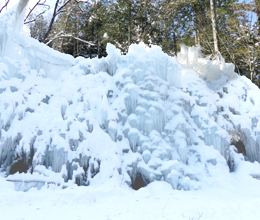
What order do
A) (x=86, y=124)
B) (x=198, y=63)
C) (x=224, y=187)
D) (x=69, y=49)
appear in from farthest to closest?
(x=69, y=49) → (x=198, y=63) → (x=86, y=124) → (x=224, y=187)

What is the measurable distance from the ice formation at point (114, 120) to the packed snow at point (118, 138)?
2 cm

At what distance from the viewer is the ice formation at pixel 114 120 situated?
12.4 feet

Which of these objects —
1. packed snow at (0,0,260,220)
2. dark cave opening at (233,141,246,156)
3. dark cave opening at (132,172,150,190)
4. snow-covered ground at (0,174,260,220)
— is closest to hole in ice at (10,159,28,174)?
packed snow at (0,0,260,220)

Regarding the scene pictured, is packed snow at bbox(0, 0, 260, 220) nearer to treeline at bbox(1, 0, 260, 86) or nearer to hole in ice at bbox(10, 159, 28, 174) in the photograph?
hole in ice at bbox(10, 159, 28, 174)

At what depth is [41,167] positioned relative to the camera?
3.61 m

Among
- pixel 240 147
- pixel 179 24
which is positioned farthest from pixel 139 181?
pixel 179 24

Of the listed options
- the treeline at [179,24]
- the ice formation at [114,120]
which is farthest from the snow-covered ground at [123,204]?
the treeline at [179,24]

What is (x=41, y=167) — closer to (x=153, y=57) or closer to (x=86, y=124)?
(x=86, y=124)

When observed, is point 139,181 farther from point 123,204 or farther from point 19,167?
point 19,167

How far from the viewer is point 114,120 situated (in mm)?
4398

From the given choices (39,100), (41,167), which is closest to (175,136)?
(41,167)

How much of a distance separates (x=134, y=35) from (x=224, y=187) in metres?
11.5

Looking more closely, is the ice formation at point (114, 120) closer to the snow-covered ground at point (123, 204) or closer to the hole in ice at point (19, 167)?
the hole in ice at point (19, 167)

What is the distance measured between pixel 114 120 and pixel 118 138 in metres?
0.44
